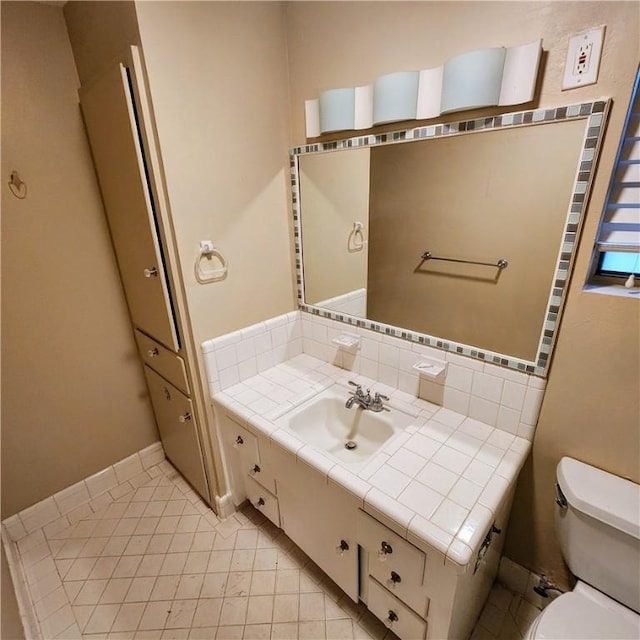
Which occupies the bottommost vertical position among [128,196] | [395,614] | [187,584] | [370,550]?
[187,584]

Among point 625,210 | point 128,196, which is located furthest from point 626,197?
point 128,196

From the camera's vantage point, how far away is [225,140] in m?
1.25

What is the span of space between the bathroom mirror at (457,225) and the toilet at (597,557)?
346 mm

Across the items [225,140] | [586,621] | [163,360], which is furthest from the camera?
[163,360]

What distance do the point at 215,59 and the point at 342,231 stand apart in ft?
2.48

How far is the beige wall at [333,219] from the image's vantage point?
1.33 meters

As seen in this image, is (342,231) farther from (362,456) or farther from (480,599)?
(480,599)

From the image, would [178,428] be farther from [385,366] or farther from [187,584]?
[385,366]

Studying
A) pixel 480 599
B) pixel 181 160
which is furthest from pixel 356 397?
pixel 181 160

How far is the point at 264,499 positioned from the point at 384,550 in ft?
2.27

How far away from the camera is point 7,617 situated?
3.39 feet

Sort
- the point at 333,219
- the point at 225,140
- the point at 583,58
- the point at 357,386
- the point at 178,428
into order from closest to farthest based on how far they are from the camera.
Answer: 1. the point at 583,58
2. the point at 225,140
3. the point at 357,386
4. the point at 333,219
5. the point at 178,428

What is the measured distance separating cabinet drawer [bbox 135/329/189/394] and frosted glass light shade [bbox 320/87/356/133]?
1.11 m

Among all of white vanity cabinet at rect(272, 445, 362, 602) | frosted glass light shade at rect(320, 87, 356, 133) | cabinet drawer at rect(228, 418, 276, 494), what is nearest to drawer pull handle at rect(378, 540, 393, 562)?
white vanity cabinet at rect(272, 445, 362, 602)
